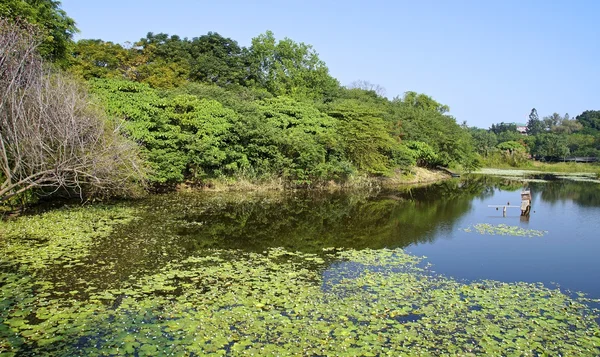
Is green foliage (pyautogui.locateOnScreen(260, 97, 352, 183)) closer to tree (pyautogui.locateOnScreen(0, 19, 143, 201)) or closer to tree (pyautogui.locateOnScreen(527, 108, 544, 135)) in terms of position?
tree (pyautogui.locateOnScreen(0, 19, 143, 201))

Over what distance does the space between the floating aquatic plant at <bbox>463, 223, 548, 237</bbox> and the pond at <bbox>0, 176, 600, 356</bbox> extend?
9cm

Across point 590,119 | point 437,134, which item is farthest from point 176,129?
point 590,119

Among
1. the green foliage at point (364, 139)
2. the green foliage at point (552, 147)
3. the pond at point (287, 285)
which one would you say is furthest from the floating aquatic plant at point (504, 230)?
the green foliage at point (552, 147)

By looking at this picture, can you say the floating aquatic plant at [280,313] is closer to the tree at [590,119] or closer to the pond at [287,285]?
the pond at [287,285]

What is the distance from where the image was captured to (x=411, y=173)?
142 feet

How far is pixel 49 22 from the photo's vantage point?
2559 cm

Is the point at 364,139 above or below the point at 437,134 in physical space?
below

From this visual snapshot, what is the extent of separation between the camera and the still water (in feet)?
43.5

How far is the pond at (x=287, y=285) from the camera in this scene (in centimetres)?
788

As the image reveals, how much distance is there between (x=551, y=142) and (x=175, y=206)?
7871cm

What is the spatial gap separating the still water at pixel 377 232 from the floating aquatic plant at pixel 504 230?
1.43ft

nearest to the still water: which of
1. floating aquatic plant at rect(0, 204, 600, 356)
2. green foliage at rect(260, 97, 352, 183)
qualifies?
floating aquatic plant at rect(0, 204, 600, 356)

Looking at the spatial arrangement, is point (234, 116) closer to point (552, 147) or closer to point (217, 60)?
point (217, 60)

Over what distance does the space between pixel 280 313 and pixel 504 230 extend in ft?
46.5
